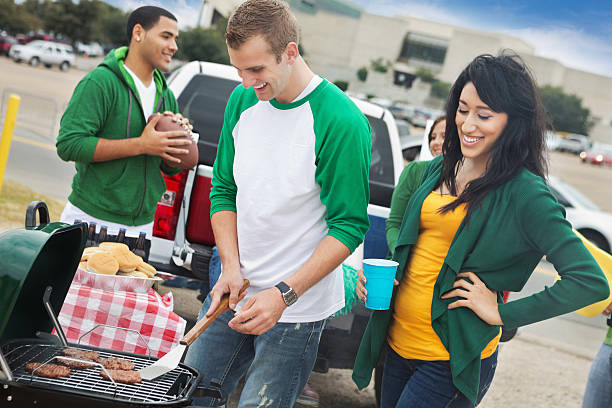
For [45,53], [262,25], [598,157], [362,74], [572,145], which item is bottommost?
[45,53]

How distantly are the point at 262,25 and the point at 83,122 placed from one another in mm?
1745

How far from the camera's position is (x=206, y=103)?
5.00 m

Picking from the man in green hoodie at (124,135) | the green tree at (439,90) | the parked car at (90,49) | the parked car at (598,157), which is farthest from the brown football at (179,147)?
the green tree at (439,90)

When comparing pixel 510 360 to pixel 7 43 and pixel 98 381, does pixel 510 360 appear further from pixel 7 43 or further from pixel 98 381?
pixel 7 43

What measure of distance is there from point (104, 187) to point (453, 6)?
64.1 meters

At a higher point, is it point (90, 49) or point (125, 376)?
point (90, 49)

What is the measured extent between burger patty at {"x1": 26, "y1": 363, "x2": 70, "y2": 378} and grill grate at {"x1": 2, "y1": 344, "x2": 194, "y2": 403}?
12 mm

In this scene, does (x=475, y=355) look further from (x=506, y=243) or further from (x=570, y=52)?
(x=570, y=52)

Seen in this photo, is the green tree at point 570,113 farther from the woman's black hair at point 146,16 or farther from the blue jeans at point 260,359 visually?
the blue jeans at point 260,359

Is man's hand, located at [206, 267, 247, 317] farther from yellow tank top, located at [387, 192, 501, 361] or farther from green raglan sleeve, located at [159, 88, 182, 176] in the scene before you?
green raglan sleeve, located at [159, 88, 182, 176]

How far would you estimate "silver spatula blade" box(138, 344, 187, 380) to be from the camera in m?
1.97

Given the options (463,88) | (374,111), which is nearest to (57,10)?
(374,111)

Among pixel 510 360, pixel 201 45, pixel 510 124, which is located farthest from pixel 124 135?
pixel 201 45

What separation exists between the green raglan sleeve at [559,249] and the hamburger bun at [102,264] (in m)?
1.74
